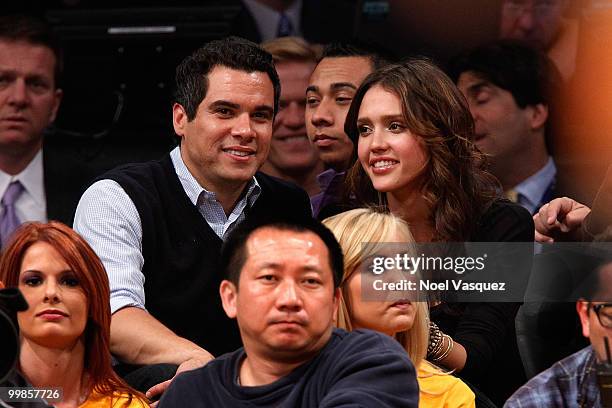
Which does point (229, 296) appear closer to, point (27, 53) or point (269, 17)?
point (27, 53)

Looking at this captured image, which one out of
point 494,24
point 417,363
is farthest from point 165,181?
point 494,24

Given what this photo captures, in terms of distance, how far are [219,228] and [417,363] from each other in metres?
0.70

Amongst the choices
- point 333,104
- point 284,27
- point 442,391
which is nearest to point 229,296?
point 442,391

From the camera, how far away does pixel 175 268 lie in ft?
9.20

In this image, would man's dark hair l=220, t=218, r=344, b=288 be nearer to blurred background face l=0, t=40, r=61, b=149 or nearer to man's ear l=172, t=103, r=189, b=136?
man's ear l=172, t=103, r=189, b=136

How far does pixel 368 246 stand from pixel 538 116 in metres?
0.98

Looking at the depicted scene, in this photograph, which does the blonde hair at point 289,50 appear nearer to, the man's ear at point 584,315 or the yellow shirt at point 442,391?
the man's ear at point 584,315

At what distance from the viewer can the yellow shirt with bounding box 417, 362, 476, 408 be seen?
239 cm

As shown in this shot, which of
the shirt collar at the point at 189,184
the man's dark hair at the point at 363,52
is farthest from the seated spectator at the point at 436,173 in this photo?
the man's dark hair at the point at 363,52

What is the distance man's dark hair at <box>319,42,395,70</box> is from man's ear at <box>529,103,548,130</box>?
15.9 inches

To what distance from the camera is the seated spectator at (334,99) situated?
328cm

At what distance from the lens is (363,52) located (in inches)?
133

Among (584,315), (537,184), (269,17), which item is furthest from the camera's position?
(269,17)

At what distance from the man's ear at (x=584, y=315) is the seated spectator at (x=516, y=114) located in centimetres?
65
